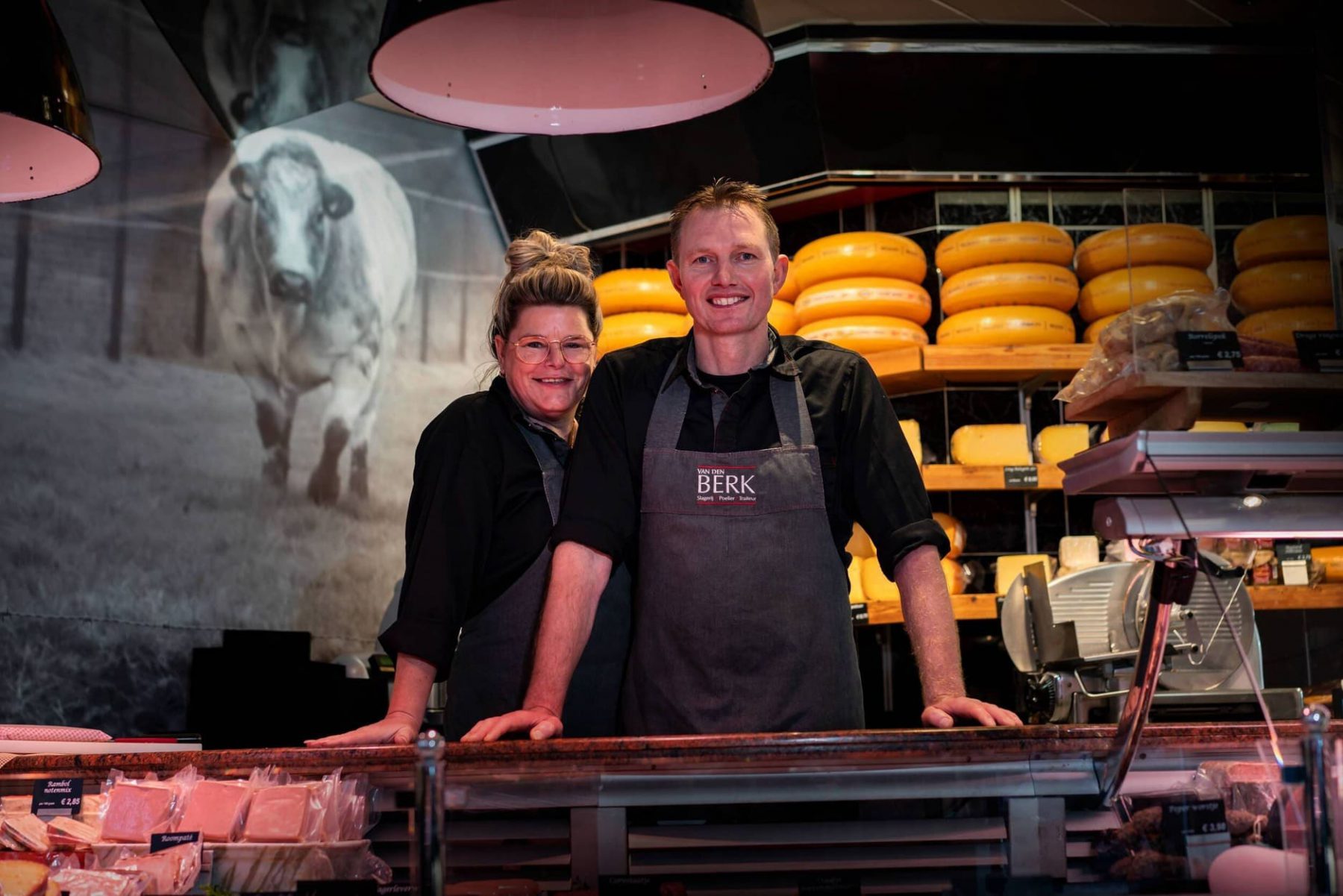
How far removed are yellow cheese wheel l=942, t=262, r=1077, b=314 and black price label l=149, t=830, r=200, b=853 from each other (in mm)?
3356

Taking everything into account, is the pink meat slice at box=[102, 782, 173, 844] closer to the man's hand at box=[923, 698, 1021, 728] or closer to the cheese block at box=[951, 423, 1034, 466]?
the man's hand at box=[923, 698, 1021, 728]

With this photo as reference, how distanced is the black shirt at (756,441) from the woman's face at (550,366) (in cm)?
21

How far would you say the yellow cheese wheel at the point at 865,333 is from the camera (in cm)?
426

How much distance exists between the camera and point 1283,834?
3.79 feet

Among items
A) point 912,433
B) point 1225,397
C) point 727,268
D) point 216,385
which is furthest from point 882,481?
point 216,385

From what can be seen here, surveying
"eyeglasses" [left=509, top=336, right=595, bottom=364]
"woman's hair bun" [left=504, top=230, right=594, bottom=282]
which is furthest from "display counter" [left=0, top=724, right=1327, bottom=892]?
"woman's hair bun" [left=504, top=230, right=594, bottom=282]

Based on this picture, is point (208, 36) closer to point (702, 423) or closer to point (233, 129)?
point (233, 129)

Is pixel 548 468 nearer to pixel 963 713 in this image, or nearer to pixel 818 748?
pixel 963 713

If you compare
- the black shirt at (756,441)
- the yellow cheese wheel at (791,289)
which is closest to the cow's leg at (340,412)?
the yellow cheese wheel at (791,289)

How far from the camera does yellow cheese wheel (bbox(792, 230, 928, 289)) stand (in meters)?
4.34

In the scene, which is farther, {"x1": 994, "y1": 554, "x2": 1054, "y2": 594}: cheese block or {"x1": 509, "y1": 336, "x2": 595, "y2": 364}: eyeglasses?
{"x1": 994, "y1": 554, "x2": 1054, "y2": 594}: cheese block

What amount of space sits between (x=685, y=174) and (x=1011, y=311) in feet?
4.70

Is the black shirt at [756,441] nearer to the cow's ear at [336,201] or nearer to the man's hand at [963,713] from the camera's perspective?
the man's hand at [963,713]

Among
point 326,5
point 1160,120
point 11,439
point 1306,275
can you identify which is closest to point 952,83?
point 1160,120
